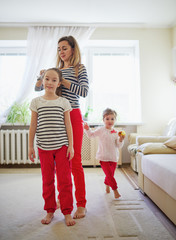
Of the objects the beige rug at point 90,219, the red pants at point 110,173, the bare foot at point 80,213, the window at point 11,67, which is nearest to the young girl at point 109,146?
the red pants at point 110,173

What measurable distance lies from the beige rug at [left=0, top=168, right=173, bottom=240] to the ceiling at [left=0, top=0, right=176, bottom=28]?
255 cm

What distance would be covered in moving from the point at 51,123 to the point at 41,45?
2.60 meters

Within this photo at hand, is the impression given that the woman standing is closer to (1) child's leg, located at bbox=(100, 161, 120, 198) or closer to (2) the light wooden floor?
(1) child's leg, located at bbox=(100, 161, 120, 198)

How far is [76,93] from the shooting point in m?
1.58

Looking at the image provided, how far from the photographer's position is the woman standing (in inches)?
63.7

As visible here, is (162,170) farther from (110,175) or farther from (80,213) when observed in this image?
(80,213)

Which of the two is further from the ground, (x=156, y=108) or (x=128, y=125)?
(x=156, y=108)

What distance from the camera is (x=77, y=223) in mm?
1472

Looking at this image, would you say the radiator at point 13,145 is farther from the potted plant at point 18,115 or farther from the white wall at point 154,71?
the white wall at point 154,71

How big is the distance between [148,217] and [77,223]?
21.2 inches

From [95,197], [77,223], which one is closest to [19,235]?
[77,223]

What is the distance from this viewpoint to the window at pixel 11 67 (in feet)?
12.3

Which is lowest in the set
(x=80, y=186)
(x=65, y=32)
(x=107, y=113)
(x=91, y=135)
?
(x=80, y=186)

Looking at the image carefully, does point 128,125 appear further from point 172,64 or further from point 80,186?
point 80,186
